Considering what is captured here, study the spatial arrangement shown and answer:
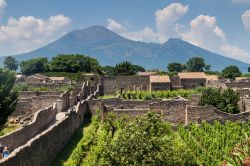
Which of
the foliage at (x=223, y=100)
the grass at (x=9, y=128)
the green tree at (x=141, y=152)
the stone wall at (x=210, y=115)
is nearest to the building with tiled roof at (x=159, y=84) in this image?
the foliage at (x=223, y=100)

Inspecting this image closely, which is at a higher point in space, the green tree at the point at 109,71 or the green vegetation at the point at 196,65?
the green vegetation at the point at 196,65

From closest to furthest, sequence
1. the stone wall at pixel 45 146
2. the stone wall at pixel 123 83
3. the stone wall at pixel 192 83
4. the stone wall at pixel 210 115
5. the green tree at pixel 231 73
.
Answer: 1. the stone wall at pixel 45 146
2. the stone wall at pixel 210 115
3. the stone wall at pixel 123 83
4. the stone wall at pixel 192 83
5. the green tree at pixel 231 73

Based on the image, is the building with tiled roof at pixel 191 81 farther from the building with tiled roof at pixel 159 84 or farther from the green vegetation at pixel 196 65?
the green vegetation at pixel 196 65

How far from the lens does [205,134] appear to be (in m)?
A: 35.9

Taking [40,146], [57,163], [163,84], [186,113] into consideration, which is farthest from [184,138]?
[163,84]

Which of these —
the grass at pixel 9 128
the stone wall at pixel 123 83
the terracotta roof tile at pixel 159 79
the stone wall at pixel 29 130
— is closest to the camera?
the stone wall at pixel 29 130

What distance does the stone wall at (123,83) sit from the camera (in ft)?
228

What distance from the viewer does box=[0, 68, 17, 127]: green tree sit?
33.3 metres

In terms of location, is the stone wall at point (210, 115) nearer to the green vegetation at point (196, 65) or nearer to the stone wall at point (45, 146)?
the stone wall at point (45, 146)

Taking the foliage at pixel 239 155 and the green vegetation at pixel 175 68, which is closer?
the foliage at pixel 239 155

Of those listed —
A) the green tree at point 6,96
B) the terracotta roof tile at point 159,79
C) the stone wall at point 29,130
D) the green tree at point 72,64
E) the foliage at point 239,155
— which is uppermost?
the green tree at point 72,64

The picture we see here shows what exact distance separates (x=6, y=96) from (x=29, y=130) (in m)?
5.22

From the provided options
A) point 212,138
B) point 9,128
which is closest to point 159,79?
point 9,128

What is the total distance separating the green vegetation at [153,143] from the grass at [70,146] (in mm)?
414
